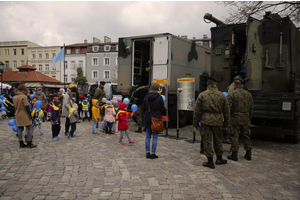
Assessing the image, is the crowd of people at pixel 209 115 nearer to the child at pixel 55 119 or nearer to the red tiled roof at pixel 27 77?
the child at pixel 55 119

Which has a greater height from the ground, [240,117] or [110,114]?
[240,117]

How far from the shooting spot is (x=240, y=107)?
557 cm

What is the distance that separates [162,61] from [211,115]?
15.7 ft

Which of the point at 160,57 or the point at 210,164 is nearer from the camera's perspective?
the point at 210,164

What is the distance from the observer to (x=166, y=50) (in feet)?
30.2

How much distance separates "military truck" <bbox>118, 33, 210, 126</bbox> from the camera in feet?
30.3

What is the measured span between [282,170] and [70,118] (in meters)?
6.07

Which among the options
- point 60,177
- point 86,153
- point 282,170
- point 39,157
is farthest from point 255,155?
point 39,157

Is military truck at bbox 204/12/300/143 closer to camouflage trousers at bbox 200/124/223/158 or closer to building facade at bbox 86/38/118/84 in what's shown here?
camouflage trousers at bbox 200/124/223/158

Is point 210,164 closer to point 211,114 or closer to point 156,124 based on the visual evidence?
point 211,114

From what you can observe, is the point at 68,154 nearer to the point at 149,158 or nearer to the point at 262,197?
the point at 149,158

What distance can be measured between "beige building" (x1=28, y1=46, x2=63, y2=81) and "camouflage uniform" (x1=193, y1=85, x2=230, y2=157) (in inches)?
2169

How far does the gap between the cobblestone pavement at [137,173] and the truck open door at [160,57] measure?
3424 millimetres

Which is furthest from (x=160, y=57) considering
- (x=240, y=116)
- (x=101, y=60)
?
(x=101, y=60)
